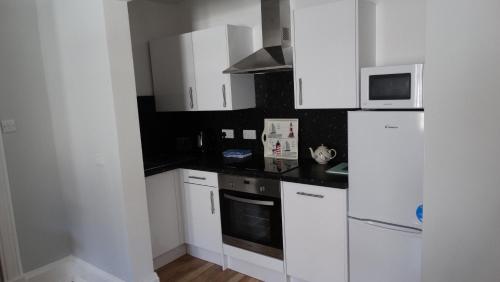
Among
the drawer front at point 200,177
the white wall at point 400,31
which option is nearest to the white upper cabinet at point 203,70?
the drawer front at point 200,177

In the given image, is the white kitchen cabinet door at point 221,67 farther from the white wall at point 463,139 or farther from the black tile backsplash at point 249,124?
the white wall at point 463,139

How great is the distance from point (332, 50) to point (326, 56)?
2.2 inches

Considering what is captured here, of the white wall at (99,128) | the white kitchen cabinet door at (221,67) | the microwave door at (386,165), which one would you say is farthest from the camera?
the white kitchen cabinet door at (221,67)

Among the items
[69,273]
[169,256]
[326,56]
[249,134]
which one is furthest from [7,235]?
[326,56]

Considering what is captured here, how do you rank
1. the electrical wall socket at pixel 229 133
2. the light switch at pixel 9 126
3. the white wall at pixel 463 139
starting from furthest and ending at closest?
the electrical wall socket at pixel 229 133 < the light switch at pixel 9 126 < the white wall at pixel 463 139

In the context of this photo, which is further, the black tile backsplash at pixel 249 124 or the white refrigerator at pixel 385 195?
the black tile backsplash at pixel 249 124

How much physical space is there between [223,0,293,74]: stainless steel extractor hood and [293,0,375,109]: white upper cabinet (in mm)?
176

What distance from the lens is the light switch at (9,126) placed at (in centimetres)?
250

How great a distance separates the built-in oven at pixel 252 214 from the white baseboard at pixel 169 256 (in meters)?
0.58

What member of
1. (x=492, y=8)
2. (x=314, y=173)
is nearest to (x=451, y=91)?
(x=492, y=8)

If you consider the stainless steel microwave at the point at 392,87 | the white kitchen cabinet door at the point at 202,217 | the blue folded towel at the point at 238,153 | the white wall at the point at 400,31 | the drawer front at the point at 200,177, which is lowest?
the white kitchen cabinet door at the point at 202,217

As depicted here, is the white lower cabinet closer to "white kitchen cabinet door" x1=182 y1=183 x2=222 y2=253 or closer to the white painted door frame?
"white kitchen cabinet door" x1=182 y1=183 x2=222 y2=253

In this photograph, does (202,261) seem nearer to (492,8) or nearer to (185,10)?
(185,10)

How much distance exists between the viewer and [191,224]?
3070mm
